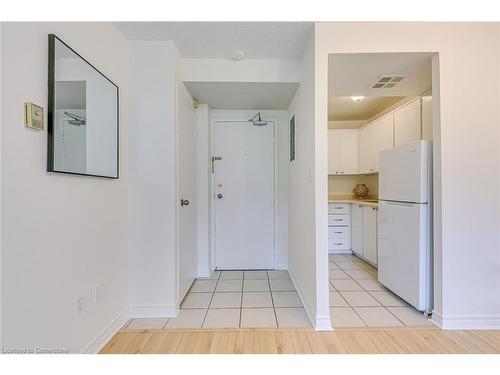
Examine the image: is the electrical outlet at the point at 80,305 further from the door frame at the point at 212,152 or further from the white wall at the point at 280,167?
the white wall at the point at 280,167

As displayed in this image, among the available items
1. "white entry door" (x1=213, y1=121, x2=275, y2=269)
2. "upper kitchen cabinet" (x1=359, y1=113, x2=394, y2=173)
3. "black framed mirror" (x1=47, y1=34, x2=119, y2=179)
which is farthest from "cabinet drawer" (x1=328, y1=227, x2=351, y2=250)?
"black framed mirror" (x1=47, y1=34, x2=119, y2=179)

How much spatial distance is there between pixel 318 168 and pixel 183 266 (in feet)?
4.96

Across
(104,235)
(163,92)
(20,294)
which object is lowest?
(20,294)

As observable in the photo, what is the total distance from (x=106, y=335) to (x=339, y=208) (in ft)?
11.1

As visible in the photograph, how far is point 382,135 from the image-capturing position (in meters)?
3.48

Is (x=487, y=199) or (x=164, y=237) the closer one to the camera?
(x=487, y=199)

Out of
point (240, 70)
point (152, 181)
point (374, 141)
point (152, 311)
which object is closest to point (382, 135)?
point (374, 141)

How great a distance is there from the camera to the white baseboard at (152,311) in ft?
6.48

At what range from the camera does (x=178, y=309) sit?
2.07m

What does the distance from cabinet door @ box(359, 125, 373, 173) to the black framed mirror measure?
11.4 feet

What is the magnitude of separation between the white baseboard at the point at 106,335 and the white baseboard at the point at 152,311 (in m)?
0.06

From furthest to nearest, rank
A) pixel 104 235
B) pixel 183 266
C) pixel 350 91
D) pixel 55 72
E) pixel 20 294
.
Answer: pixel 350 91, pixel 183 266, pixel 104 235, pixel 55 72, pixel 20 294

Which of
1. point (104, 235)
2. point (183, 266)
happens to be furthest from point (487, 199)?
point (104, 235)

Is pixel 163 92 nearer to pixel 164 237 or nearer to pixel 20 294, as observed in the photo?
pixel 164 237
